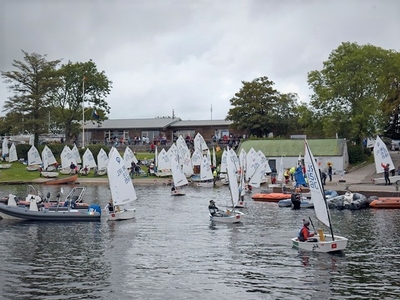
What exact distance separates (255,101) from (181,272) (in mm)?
78409

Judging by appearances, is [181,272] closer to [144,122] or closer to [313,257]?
[313,257]

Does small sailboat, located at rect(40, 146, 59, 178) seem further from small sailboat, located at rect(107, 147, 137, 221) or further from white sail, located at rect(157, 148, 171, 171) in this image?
small sailboat, located at rect(107, 147, 137, 221)

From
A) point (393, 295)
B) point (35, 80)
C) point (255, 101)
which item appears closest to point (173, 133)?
point (255, 101)

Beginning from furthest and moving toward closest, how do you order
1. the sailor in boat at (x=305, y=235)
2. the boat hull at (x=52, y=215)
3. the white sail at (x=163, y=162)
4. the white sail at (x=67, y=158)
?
the white sail at (x=67, y=158) → the white sail at (x=163, y=162) → the boat hull at (x=52, y=215) → the sailor in boat at (x=305, y=235)

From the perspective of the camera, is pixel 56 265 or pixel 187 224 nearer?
pixel 56 265

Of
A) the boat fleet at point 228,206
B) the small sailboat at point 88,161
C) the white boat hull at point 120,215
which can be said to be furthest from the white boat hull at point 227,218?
the small sailboat at point 88,161

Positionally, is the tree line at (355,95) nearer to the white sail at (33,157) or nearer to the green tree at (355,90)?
the green tree at (355,90)

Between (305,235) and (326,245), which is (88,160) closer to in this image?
(305,235)

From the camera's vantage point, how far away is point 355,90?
88062 millimetres

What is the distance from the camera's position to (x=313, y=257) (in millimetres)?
33750

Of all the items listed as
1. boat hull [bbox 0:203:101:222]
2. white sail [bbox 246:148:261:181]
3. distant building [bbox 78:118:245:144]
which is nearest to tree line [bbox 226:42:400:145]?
white sail [bbox 246:148:261:181]

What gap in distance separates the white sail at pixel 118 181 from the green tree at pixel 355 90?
46727mm

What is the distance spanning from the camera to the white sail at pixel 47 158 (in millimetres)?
91188

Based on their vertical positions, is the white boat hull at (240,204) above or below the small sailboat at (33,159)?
below
